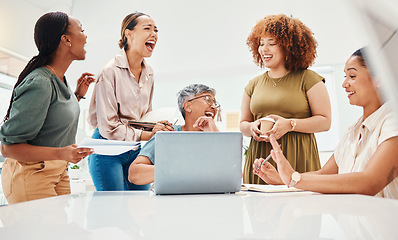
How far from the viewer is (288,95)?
1.79m

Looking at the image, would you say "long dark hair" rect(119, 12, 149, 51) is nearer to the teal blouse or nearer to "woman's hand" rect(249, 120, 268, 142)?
the teal blouse

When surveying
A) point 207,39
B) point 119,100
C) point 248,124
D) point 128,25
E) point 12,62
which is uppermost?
point 207,39

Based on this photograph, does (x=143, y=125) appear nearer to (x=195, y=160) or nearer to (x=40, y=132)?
(x=40, y=132)

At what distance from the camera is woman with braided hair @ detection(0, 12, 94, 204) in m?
1.30

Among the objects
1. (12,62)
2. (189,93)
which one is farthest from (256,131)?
(12,62)

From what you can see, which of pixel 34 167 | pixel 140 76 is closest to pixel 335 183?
pixel 34 167

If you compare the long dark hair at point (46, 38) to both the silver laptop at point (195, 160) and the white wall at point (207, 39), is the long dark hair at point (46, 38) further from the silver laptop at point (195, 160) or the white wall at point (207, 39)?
the white wall at point (207, 39)

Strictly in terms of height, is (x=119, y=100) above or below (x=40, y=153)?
above

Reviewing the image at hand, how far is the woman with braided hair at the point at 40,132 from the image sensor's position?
4.26 feet

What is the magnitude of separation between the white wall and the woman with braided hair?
3522mm

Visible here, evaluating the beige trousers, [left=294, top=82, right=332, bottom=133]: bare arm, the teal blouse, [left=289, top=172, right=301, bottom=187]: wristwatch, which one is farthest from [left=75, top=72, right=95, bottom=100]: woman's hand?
[left=289, top=172, right=301, bottom=187]: wristwatch

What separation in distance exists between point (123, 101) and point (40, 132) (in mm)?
466

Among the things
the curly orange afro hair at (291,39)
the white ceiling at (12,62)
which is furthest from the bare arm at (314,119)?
the white ceiling at (12,62)

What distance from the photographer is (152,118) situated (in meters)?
1.82
